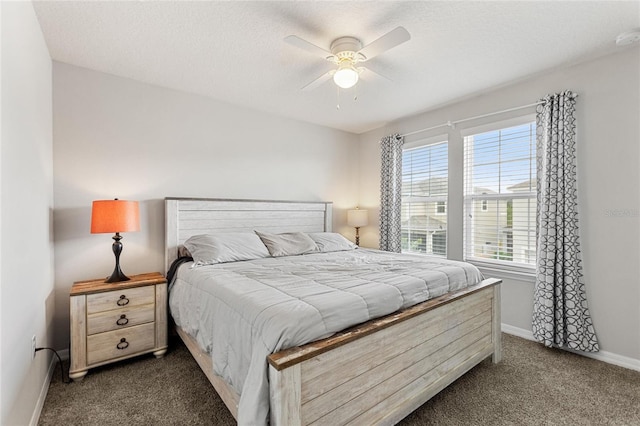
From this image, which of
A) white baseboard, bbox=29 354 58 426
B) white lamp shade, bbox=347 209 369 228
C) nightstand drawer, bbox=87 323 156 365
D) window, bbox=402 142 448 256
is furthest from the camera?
white lamp shade, bbox=347 209 369 228

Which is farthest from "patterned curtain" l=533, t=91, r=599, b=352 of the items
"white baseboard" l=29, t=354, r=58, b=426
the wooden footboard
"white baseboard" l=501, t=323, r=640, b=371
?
"white baseboard" l=29, t=354, r=58, b=426

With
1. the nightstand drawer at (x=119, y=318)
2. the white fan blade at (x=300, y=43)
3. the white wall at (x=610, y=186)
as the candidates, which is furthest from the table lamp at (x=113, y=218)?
the white wall at (x=610, y=186)

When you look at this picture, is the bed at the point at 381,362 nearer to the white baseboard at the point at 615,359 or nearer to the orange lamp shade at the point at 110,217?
the white baseboard at the point at 615,359

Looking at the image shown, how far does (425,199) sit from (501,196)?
0.94 metres

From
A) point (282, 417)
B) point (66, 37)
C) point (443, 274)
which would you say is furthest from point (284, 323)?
point (66, 37)

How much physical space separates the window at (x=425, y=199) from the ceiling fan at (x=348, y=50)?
192 cm

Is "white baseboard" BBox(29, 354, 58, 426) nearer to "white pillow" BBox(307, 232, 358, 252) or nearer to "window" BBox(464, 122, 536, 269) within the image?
"white pillow" BBox(307, 232, 358, 252)

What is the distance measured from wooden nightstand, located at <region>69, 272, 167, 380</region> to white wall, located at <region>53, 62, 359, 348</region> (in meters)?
0.38

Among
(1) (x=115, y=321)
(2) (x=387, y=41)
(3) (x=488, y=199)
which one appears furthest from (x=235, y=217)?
(3) (x=488, y=199)

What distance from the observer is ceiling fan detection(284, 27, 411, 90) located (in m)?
1.91

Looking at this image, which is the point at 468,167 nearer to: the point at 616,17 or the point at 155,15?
the point at 616,17

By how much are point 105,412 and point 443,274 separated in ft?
7.80

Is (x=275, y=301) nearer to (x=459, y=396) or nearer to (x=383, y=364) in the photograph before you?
(x=383, y=364)

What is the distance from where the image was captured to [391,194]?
13.7ft
